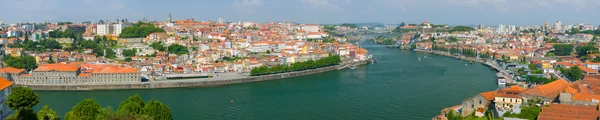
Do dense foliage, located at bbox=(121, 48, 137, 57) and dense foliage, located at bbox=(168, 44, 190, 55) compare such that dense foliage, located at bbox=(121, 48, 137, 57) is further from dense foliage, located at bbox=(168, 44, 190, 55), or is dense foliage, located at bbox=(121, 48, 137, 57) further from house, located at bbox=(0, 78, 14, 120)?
house, located at bbox=(0, 78, 14, 120)

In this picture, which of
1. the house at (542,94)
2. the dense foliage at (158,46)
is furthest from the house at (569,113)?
the dense foliage at (158,46)

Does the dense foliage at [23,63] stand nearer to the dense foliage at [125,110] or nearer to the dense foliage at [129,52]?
the dense foliage at [129,52]

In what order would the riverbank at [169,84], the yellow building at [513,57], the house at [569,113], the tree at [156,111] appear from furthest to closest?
the yellow building at [513,57] → the riverbank at [169,84] → the tree at [156,111] → the house at [569,113]

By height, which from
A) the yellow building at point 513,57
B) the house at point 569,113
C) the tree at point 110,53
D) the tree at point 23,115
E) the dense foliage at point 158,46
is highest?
the dense foliage at point 158,46

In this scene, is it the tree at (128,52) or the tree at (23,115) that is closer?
the tree at (23,115)

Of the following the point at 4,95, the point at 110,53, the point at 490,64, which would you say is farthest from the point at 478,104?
the point at 110,53

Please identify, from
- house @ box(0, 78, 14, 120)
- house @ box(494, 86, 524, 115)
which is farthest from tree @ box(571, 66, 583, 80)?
house @ box(0, 78, 14, 120)
